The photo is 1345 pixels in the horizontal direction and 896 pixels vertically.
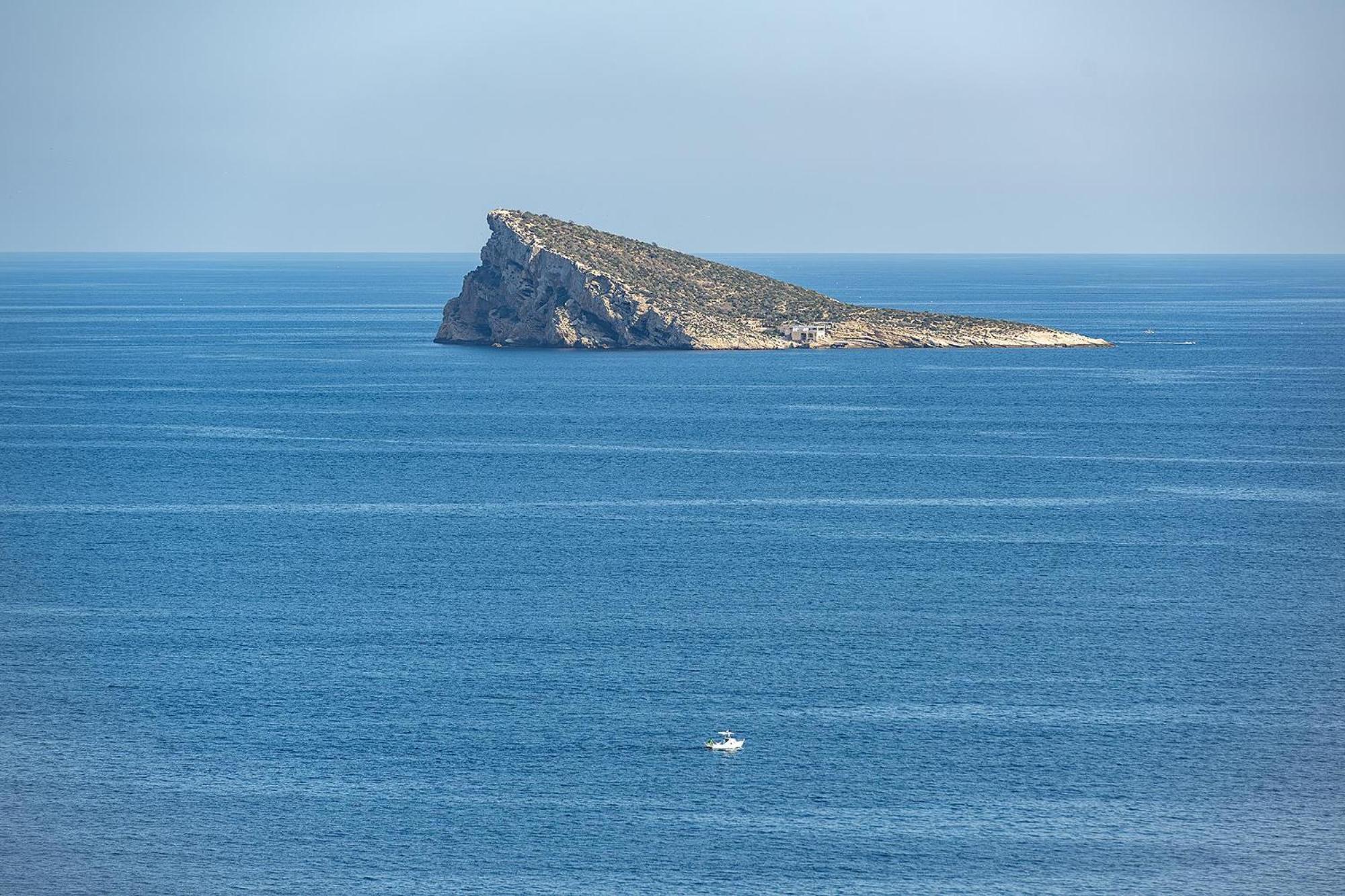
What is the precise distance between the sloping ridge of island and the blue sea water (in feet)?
173

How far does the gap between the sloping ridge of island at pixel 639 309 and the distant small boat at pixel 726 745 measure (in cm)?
11707

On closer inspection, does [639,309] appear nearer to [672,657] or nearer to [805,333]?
[805,333]

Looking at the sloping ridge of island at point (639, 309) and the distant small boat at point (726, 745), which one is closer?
the distant small boat at point (726, 745)

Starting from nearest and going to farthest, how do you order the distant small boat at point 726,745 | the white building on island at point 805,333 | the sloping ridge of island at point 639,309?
the distant small boat at point 726,745 < the sloping ridge of island at point 639,309 < the white building on island at point 805,333

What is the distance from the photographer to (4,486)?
101 m

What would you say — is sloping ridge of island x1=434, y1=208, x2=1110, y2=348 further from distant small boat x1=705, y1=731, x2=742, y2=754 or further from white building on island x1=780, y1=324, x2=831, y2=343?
distant small boat x1=705, y1=731, x2=742, y2=754

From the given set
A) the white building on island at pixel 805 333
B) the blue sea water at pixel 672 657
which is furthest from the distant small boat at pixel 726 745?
the white building on island at pixel 805 333

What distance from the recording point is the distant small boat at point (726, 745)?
5472cm

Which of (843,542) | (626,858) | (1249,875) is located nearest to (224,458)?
(843,542)

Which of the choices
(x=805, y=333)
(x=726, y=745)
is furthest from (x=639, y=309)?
(x=726, y=745)

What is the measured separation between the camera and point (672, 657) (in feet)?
212

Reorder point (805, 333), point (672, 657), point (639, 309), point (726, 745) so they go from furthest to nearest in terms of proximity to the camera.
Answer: point (805, 333) < point (639, 309) < point (672, 657) < point (726, 745)

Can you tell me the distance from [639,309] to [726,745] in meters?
122

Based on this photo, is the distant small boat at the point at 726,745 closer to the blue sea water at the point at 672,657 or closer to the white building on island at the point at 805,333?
the blue sea water at the point at 672,657
